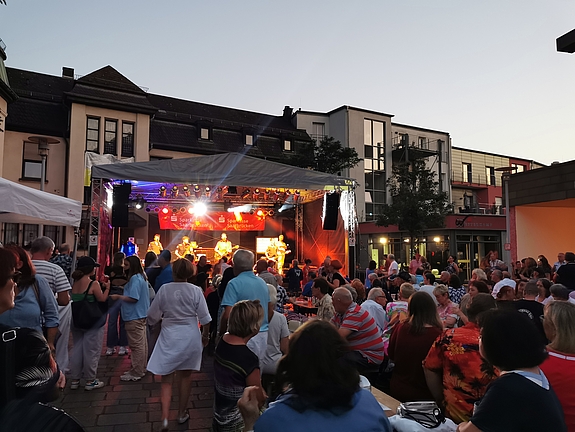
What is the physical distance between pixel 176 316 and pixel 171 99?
2574cm

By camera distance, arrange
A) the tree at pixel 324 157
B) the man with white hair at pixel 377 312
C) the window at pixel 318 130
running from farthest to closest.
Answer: the window at pixel 318 130 → the tree at pixel 324 157 → the man with white hair at pixel 377 312

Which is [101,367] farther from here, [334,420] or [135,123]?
[135,123]

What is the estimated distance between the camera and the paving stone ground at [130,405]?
391 cm

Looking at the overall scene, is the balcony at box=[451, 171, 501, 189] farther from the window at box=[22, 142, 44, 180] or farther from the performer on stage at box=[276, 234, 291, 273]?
the window at box=[22, 142, 44, 180]

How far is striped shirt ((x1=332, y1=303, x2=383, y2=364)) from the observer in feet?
13.0

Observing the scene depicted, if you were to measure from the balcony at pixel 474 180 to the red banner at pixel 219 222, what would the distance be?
22.1 m

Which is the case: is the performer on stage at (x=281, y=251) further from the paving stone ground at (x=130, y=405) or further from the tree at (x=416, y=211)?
the paving stone ground at (x=130, y=405)

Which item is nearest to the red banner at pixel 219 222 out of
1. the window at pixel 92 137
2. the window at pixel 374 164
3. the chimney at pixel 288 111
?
the window at pixel 92 137

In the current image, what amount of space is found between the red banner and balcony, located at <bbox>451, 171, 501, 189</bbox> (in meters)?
22.1

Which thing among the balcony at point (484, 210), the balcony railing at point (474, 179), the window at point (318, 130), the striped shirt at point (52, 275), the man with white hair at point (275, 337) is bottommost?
the man with white hair at point (275, 337)

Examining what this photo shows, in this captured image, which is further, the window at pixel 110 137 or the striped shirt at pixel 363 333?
the window at pixel 110 137

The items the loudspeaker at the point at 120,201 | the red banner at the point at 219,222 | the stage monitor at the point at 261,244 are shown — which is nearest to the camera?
the loudspeaker at the point at 120,201

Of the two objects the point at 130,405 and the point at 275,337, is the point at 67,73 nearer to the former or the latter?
the point at 130,405

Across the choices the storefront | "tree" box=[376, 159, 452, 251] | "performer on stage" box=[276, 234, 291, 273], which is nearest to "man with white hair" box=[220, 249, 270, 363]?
"performer on stage" box=[276, 234, 291, 273]
